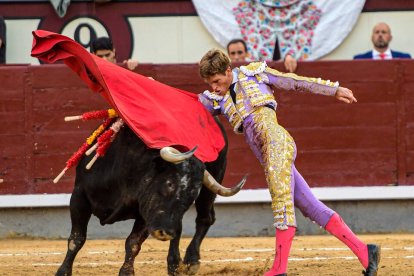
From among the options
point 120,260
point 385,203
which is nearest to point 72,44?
point 120,260

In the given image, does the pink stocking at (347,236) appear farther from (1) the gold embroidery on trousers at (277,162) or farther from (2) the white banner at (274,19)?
(2) the white banner at (274,19)

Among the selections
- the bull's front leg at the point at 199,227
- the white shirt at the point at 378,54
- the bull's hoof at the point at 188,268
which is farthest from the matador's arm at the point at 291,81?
the white shirt at the point at 378,54

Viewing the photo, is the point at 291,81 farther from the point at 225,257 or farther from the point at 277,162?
the point at 225,257

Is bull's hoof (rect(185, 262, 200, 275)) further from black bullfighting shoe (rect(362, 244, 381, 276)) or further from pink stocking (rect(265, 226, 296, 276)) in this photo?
black bullfighting shoe (rect(362, 244, 381, 276))

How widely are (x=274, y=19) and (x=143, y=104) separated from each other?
3.87m

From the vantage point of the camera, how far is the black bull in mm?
5492

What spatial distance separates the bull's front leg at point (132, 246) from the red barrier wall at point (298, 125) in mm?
2803

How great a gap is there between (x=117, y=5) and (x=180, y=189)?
423cm

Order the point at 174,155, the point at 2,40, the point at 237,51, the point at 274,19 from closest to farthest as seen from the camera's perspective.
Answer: the point at 174,155 < the point at 237,51 < the point at 2,40 < the point at 274,19

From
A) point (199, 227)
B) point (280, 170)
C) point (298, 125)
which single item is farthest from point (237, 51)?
point (280, 170)

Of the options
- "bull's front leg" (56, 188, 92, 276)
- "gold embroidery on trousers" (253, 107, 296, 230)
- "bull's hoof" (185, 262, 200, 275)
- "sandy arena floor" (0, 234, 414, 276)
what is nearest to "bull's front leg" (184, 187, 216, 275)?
"bull's hoof" (185, 262, 200, 275)

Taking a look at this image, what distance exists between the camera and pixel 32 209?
865 cm

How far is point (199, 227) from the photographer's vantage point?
6602 mm

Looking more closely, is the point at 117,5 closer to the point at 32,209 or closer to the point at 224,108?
the point at 32,209
